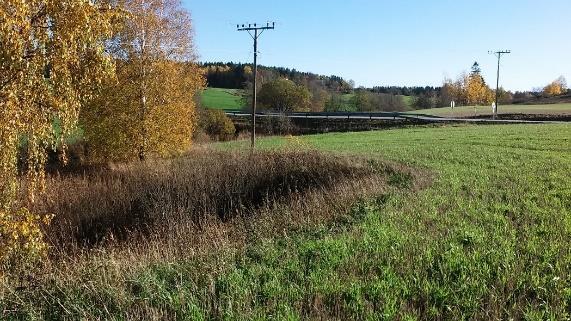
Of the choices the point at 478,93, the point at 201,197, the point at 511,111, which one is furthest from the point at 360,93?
the point at 201,197

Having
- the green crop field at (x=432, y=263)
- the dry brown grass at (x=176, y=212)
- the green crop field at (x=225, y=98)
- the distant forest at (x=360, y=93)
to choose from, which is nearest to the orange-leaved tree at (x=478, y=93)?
the distant forest at (x=360, y=93)

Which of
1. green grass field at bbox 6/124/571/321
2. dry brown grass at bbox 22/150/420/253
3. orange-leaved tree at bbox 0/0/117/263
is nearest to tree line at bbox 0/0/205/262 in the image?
orange-leaved tree at bbox 0/0/117/263

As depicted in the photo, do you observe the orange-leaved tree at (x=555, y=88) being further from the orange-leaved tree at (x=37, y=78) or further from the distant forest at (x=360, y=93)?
the orange-leaved tree at (x=37, y=78)

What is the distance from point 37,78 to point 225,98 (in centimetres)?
10149

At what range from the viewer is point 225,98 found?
4245 inches

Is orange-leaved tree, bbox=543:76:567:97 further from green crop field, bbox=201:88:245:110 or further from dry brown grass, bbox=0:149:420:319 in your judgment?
dry brown grass, bbox=0:149:420:319

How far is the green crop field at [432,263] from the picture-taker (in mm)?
5473

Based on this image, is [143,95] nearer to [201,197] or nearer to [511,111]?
[201,197]

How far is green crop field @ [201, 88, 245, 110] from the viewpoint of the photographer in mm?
97475

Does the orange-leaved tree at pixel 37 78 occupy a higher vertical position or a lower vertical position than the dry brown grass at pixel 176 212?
higher

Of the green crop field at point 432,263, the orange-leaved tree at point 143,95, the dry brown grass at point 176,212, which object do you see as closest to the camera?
the green crop field at point 432,263

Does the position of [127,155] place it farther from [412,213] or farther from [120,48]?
[412,213]

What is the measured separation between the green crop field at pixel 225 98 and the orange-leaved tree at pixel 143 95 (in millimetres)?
70086

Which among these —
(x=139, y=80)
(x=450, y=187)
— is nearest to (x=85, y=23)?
(x=450, y=187)
